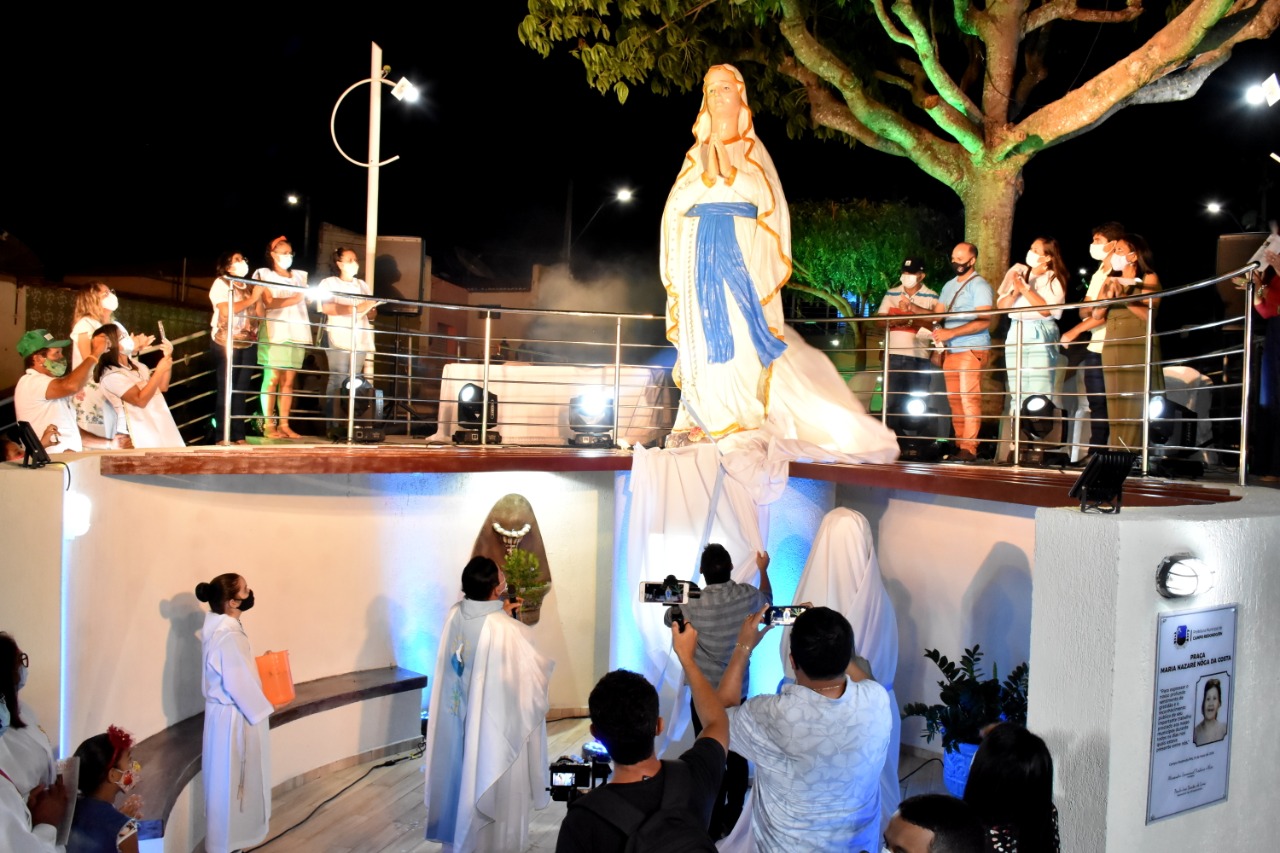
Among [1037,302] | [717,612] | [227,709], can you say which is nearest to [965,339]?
[1037,302]

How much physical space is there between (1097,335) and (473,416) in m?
Result: 4.98

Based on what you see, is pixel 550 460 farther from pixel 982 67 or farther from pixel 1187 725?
pixel 982 67

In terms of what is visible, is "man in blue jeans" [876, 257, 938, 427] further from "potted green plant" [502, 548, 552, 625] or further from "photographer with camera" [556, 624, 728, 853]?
"photographer with camera" [556, 624, 728, 853]

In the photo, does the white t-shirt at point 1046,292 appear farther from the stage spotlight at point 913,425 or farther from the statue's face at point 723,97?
the statue's face at point 723,97

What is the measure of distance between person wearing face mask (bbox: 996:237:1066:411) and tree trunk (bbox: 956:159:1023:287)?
231cm

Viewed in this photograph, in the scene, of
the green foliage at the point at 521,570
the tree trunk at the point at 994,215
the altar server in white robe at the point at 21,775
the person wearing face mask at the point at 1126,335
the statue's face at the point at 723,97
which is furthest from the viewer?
the tree trunk at the point at 994,215

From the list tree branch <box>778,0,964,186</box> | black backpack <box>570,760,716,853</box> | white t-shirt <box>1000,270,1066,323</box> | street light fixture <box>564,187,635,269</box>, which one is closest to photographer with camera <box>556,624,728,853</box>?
black backpack <box>570,760,716,853</box>

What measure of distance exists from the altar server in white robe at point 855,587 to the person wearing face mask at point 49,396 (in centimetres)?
451

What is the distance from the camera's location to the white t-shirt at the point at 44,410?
21.3 ft

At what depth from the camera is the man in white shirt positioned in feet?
12.8

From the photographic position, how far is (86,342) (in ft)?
23.0

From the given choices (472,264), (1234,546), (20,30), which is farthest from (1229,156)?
(20,30)

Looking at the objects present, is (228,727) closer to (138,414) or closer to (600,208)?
(138,414)

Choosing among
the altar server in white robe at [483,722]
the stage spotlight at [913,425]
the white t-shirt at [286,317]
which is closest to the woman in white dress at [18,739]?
the altar server in white robe at [483,722]
